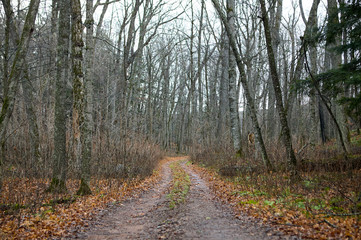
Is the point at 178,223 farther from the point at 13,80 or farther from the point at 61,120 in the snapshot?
the point at 61,120

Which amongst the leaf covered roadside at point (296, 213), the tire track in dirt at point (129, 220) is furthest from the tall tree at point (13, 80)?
the leaf covered roadside at point (296, 213)

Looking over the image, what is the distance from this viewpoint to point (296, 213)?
208 inches

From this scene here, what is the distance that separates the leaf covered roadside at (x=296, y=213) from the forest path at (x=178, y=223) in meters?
0.32

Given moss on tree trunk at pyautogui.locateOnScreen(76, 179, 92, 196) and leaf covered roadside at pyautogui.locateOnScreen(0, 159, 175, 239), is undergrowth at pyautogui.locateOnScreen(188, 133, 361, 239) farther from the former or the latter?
moss on tree trunk at pyautogui.locateOnScreen(76, 179, 92, 196)

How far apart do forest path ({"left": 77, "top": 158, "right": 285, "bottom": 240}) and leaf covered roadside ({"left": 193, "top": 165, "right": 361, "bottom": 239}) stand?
319mm

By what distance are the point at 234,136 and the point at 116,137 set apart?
6133 mm

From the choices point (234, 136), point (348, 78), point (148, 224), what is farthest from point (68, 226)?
point (234, 136)

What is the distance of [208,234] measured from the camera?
15.5 ft

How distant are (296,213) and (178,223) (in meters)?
2.34

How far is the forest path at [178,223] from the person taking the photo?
4.73 metres

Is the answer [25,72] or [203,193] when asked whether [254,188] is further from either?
[25,72]

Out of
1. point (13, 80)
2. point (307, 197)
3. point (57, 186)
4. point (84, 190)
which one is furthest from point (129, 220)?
point (307, 197)

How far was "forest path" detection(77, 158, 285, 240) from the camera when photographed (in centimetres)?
473

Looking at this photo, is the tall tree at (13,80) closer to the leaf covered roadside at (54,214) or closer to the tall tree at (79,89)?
the leaf covered roadside at (54,214)
